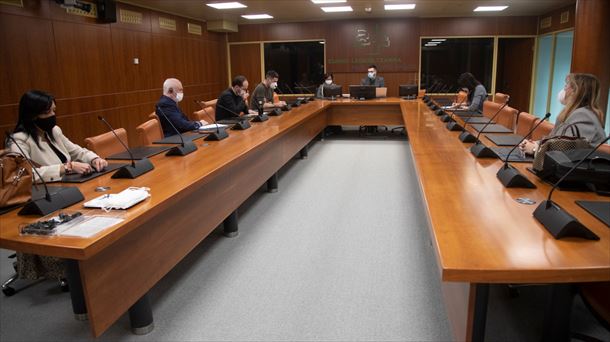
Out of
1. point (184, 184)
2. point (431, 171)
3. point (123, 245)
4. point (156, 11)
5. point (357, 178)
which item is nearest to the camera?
point (123, 245)

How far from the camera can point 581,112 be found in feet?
8.71

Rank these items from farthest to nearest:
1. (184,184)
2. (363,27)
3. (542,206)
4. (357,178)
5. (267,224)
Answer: (363,27) < (357,178) < (267,224) < (184,184) < (542,206)

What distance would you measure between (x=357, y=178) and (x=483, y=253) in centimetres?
366

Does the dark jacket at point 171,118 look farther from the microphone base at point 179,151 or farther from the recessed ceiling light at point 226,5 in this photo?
Result: the recessed ceiling light at point 226,5

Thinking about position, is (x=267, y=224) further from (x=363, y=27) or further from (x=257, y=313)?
(x=363, y=27)

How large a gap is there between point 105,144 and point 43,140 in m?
0.57

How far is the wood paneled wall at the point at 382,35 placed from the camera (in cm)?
1038

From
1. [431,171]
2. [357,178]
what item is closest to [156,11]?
[357,178]

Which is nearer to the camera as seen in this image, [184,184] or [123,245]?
[123,245]

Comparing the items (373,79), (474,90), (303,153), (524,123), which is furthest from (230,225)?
(373,79)

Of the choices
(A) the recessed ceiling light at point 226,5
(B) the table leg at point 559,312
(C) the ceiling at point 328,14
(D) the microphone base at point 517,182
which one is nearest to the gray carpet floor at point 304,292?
(B) the table leg at point 559,312

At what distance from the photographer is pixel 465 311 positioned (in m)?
1.52

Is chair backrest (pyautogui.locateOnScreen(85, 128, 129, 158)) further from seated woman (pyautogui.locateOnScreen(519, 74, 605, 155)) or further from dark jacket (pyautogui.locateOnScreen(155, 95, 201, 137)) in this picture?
seated woman (pyautogui.locateOnScreen(519, 74, 605, 155))

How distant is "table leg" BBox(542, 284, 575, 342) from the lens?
1.79 meters
